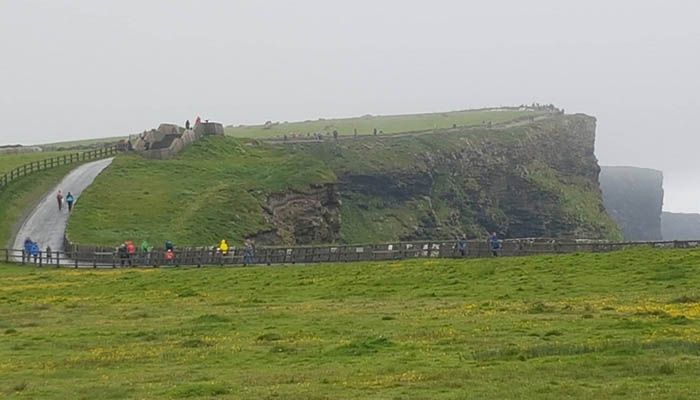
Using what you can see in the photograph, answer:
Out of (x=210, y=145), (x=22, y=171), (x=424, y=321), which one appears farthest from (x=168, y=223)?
(x=424, y=321)

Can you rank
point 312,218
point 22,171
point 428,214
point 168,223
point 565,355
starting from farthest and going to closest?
point 428,214, point 312,218, point 22,171, point 168,223, point 565,355

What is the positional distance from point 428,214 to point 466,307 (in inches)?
5632

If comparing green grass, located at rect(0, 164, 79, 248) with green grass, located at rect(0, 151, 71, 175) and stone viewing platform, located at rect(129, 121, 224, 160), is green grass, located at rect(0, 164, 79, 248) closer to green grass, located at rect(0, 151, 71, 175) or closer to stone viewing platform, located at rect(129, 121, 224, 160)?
green grass, located at rect(0, 151, 71, 175)

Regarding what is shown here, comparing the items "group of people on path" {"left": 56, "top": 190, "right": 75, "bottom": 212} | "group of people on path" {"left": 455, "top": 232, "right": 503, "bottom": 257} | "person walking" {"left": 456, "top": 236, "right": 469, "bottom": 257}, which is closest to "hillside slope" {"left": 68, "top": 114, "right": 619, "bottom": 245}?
"group of people on path" {"left": 56, "top": 190, "right": 75, "bottom": 212}

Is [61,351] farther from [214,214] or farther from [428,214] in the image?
[428,214]

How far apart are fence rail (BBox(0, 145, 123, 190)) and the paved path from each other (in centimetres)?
362

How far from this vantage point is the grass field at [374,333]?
25.8 meters

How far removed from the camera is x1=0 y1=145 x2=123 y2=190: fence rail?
110 metres

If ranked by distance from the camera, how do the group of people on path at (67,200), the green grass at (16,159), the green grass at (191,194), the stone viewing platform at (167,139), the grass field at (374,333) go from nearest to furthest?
the grass field at (374,333) → the green grass at (191,194) → the group of people on path at (67,200) → the green grass at (16,159) → the stone viewing platform at (167,139)

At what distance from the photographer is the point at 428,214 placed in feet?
608

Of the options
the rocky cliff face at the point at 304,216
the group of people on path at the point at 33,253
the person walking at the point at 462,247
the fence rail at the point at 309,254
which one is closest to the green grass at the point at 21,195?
the group of people on path at the point at 33,253

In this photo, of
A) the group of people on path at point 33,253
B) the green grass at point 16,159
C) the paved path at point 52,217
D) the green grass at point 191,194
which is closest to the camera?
the group of people on path at point 33,253

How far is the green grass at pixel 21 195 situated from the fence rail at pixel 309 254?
1258 cm

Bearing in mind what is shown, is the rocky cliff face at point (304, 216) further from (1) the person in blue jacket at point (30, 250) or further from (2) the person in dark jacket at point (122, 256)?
(2) the person in dark jacket at point (122, 256)
